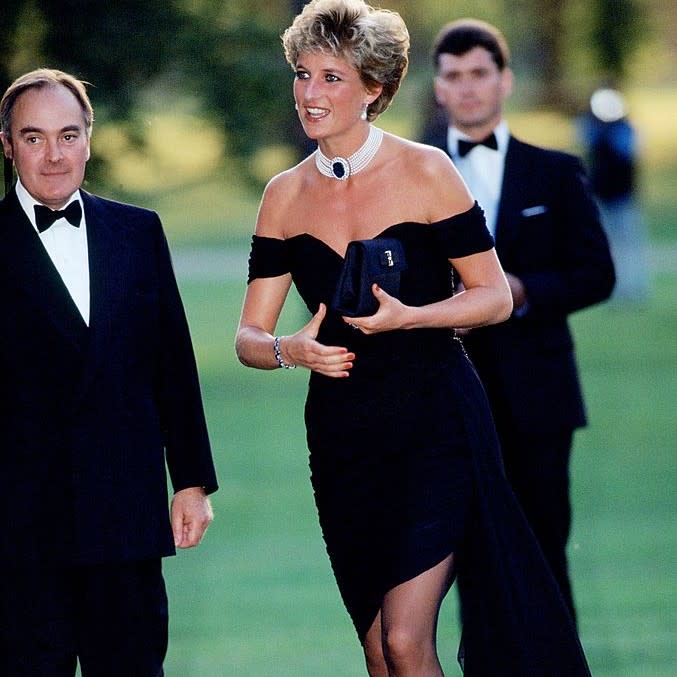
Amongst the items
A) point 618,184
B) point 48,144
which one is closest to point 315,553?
point 48,144

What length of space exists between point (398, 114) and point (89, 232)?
3288 centimetres

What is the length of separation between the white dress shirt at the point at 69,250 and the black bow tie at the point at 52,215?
0.04ft

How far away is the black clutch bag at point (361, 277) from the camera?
4.43 meters

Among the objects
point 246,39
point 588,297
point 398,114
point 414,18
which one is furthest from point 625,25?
point 588,297

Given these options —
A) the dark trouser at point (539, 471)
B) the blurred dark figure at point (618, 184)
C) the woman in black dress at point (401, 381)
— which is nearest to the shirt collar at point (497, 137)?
the dark trouser at point (539, 471)

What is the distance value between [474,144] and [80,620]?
7.42 ft

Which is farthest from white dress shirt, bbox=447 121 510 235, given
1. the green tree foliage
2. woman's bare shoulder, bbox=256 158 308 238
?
the green tree foliage

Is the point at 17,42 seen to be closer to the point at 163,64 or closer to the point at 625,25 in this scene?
the point at 163,64

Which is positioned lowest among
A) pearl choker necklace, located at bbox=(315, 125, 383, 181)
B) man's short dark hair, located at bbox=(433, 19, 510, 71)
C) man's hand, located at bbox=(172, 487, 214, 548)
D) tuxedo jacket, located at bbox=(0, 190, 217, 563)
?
man's hand, located at bbox=(172, 487, 214, 548)

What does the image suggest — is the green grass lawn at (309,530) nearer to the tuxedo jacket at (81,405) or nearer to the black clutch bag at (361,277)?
the tuxedo jacket at (81,405)

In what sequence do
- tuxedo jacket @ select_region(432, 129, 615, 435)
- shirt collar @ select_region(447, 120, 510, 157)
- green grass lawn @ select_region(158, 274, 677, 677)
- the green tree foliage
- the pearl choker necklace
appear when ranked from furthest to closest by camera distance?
the green tree foliage → green grass lawn @ select_region(158, 274, 677, 677) → shirt collar @ select_region(447, 120, 510, 157) → tuxedo jacket @ select_region(432, 129, 615, 435) → the pearl choker necklace

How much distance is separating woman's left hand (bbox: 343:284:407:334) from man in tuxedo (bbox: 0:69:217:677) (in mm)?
521

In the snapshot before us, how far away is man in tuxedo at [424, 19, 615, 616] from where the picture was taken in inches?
223

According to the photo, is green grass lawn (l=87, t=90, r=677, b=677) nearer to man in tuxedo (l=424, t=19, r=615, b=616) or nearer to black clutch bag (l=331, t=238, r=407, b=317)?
man in tuxedo (l=424, t=19, r=615, b=616)
